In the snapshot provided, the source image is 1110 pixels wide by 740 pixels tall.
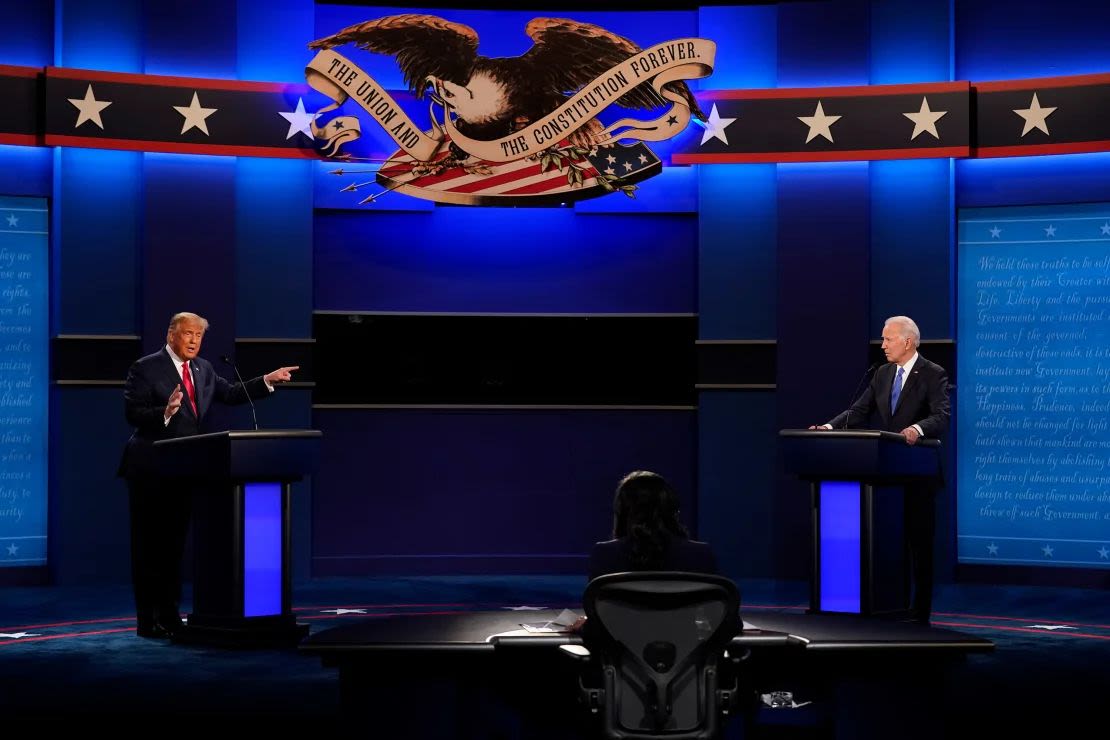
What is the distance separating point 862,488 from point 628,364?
294 centimetres

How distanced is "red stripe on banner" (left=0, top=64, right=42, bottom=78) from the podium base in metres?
3.86

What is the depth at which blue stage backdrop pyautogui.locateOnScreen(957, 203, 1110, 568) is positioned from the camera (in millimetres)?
8023

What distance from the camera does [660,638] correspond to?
291cm

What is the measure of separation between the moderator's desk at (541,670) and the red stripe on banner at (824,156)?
16.3 ft

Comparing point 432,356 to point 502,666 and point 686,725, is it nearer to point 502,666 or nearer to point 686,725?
point 502,666

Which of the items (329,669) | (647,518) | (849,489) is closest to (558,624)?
(647,518)

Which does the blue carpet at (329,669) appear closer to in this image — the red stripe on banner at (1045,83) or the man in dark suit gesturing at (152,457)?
the man in dark suit gesturing at (152,457)

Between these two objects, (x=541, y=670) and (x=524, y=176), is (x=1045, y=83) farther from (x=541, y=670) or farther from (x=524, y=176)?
(x=541, y=670)

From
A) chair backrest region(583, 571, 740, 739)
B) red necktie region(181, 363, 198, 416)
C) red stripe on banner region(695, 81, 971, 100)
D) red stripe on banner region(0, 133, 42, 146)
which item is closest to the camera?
chair backrest region(583, 571, 740, 739)

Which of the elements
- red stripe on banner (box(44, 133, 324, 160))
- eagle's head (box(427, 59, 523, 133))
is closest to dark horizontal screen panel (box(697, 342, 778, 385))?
eagle's head (box(427, 59, 523, 133))

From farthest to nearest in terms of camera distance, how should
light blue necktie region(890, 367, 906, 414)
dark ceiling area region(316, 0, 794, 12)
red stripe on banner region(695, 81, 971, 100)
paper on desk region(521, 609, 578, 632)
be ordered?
dark ceiling area region(316, 0, 794, 12), red stripe on banner region(695, 81, 971, 100), light blue necktie region(890, 367, 906, 414), paper on desk region(521, 609, 578, 632)

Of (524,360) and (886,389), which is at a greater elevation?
(524,360)

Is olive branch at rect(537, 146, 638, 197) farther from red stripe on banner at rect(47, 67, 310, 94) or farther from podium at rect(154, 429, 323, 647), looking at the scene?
podium at rect(154, 429, 323, 647)

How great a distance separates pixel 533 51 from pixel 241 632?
4384 millimetres
